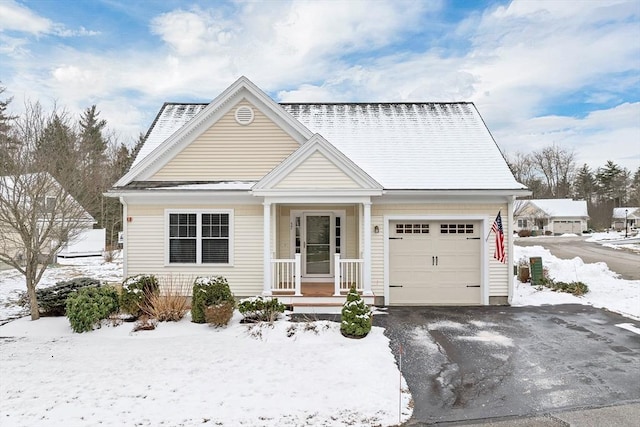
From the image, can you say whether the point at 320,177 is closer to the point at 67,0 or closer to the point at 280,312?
the point at 280,312

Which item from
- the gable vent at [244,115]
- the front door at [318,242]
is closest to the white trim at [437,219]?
the front door at [318,242]

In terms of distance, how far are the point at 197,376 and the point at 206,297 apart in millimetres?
2766

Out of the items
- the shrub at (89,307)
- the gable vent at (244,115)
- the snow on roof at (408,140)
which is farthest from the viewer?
the gable vent at (244,115)

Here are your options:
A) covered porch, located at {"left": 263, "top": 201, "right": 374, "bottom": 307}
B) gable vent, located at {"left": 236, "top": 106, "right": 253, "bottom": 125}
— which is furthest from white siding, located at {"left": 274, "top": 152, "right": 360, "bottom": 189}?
gable vent, located at {"left": 236, "top": 106, "right": 253, "bottom": 125}

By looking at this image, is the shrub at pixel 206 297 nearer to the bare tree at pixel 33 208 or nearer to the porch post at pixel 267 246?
the porch post at pixel 267 246

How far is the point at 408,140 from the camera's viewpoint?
38.7 ft

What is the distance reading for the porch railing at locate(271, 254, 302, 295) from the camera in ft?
31.6

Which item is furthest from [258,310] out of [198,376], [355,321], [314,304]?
[198,376]

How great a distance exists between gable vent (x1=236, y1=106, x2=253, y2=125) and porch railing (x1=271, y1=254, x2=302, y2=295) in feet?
13.4

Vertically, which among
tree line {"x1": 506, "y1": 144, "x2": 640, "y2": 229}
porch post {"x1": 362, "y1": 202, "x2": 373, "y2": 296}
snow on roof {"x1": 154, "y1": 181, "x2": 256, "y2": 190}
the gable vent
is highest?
tree line {"x1": 506, "y1": 144, "x2": 640, "y2": 229}

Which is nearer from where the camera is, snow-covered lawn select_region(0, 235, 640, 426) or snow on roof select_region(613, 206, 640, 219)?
snow-covered lawn select_region(0, 235, 640, 426)

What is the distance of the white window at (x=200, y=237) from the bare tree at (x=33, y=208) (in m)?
2.28

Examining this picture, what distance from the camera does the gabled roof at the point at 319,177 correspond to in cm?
955

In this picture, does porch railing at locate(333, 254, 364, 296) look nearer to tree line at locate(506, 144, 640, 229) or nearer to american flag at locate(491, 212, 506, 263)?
american flag at locate(491, 212, 506, 263)
